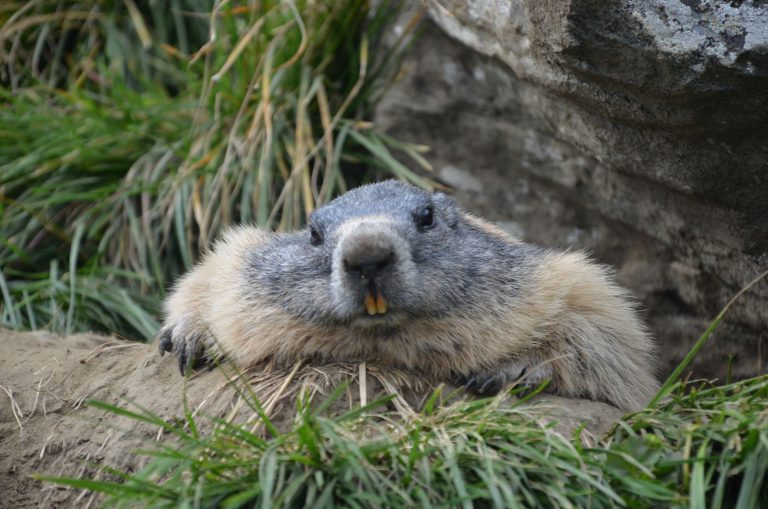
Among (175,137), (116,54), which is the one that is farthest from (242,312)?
(116,54)

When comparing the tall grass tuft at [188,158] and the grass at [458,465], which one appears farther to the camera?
the tall grass tuft at [188,158]

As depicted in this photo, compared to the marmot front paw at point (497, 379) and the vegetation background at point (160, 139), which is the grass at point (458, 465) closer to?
the marmot front paw at point (497, 379)

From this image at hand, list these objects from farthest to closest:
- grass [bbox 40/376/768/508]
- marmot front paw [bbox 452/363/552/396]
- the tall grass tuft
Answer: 1. the tall grass tuft
2. marmot front paw [bbox 452/363/552/396]
3. grass [bbox 40/376/768/508]

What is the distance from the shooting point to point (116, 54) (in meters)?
9.12

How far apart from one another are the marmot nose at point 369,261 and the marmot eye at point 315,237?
0.68 m

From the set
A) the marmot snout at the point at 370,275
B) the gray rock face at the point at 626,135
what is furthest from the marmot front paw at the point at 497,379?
the gray rock face at the point at 626,135

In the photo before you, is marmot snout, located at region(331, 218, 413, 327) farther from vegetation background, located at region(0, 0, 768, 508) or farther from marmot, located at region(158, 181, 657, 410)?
vegetation background, located at region(0, 0, 768, 508)

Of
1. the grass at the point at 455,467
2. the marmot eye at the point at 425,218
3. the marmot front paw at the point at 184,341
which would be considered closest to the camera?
the grass at the point at 455,467

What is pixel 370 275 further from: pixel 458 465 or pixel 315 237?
pixel 458 465

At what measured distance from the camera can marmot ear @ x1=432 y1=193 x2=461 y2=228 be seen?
5.34m

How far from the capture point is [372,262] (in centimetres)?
435

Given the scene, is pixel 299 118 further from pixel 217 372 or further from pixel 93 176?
pixel 217 372

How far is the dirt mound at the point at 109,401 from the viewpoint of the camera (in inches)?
180

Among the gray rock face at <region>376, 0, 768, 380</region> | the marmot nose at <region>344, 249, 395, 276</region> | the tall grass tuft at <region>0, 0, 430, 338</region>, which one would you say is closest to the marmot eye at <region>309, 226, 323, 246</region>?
the marmot nose at <region>344, 249, 395, 276</region>
